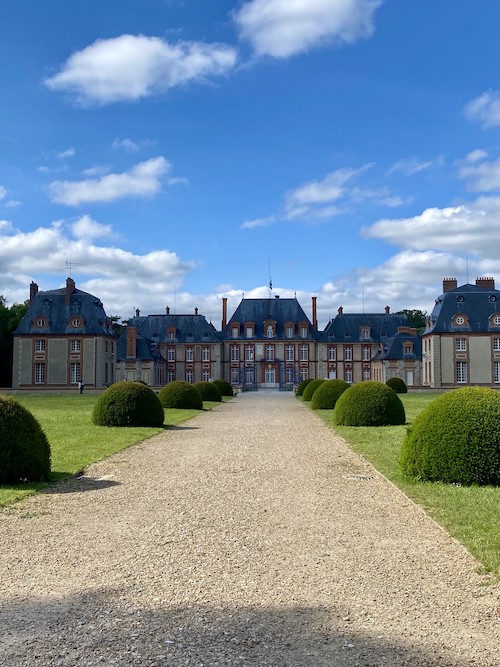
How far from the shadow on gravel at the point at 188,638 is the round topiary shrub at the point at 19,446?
164 inches

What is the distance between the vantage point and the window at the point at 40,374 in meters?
49.6

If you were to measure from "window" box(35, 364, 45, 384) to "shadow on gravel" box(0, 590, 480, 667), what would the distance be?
4768cm

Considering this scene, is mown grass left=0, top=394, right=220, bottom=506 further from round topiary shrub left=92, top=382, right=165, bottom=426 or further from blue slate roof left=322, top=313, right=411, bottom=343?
blue slate roof left=322, top=313, right=411, bottom=343

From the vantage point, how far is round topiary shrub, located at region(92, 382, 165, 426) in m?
16.5

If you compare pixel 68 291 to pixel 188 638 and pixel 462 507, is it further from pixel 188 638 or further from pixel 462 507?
pixel 188 638

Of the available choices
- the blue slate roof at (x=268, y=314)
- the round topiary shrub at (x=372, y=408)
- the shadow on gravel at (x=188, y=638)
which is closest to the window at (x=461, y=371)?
the blue slate roof at (x=268, y=314)

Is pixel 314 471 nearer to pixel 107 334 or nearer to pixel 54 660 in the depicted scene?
pixel 54 660

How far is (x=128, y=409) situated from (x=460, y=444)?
Answer: 9.99 meters

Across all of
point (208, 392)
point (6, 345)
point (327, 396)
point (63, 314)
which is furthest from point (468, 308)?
point (6, 345)

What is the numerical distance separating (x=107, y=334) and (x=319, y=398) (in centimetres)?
2920

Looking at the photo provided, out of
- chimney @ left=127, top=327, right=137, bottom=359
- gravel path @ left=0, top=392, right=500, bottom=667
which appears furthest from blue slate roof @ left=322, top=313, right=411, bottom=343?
gravel path @ left=0, top=392, right=500, bottom=667

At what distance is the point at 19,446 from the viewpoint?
8.04 metres

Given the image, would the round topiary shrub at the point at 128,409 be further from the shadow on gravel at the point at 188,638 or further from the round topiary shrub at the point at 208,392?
the round topiary shrub at the point at 208,392

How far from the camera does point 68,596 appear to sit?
422cm
